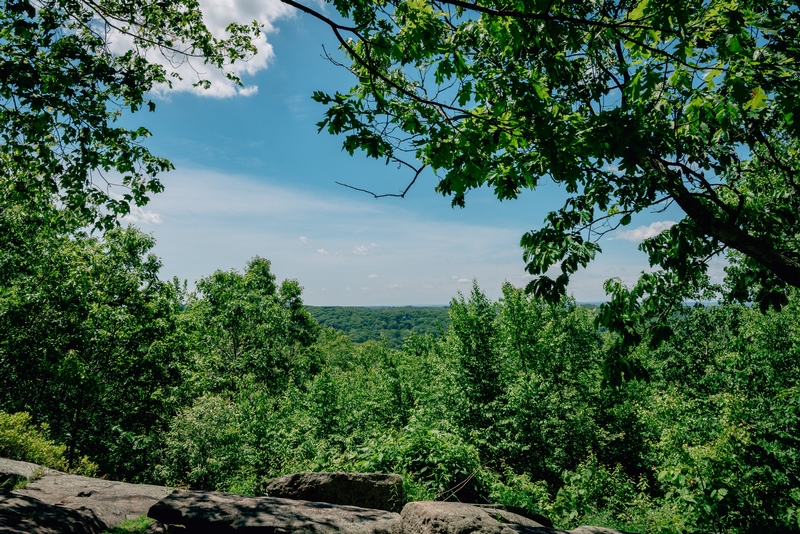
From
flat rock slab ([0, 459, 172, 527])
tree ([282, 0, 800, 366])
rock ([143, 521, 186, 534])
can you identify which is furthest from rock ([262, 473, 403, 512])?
tree ([282, 0, 800, 366])

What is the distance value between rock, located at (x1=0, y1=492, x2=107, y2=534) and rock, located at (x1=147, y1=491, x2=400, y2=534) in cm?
80

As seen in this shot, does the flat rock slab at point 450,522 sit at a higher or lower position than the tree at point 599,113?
lower

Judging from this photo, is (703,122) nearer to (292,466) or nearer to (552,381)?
(292,466)

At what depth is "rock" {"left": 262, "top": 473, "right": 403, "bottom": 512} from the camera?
7.33 meters

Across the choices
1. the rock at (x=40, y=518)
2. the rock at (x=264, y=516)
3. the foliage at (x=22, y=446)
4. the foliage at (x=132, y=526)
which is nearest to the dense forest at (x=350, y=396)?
the foliage at (x=22, y=446)

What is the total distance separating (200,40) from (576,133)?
7350 mm

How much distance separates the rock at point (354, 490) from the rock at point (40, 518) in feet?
10.5

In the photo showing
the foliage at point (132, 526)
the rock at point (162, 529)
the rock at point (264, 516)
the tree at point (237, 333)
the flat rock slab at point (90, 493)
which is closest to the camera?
the rock at point (264, 516)

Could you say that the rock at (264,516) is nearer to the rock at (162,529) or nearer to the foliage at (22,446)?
the rock at (162,529)

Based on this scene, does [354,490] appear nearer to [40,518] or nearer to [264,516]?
[264,516]

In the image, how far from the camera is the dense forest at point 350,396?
34.8ft

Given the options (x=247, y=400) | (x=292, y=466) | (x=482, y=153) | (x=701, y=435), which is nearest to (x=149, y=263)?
(x=247, y=400)

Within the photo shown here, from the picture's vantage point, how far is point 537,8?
2.99 m

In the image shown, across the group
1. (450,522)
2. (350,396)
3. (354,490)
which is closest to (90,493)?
(354,490)
